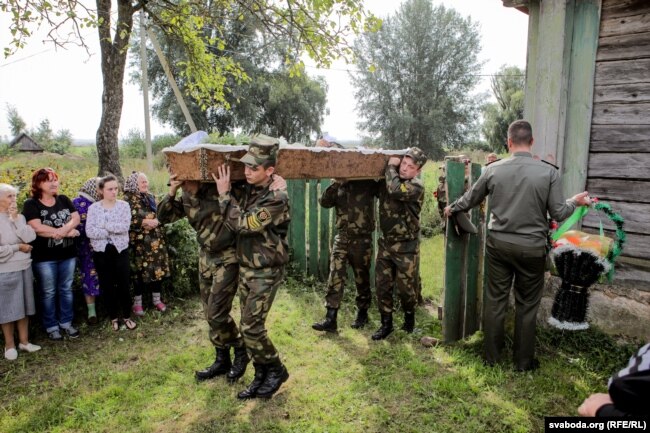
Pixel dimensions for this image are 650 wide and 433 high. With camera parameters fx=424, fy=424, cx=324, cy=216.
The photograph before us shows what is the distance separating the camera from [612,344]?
412cm

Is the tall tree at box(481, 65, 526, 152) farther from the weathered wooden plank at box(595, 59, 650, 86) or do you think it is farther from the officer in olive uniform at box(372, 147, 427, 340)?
the officer in olive uniform at box(372, 147, 427, 340)

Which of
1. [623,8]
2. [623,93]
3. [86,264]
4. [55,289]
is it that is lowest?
[55,289]

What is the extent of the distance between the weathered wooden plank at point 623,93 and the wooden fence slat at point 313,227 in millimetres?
3961

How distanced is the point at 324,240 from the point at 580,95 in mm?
3965

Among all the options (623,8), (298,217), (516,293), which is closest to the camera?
(516,293)

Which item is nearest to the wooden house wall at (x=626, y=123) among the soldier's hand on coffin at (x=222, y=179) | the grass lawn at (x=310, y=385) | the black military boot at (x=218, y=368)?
the grass lawn at (x=310, y=385)

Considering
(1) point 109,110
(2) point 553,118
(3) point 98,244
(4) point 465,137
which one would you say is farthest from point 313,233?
(4) point 465,137

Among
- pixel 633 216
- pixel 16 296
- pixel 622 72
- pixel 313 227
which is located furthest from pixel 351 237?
pixel 16 296

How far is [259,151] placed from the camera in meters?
3.27

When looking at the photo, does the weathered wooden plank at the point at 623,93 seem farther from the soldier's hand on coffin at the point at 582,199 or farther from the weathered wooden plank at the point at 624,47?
the soldier's hand on coffin at the point at 582,199

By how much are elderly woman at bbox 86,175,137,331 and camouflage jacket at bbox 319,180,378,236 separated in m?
2.64

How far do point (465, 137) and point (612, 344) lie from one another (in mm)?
39772

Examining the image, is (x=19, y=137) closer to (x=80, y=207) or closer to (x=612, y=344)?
(x=80, y=207)

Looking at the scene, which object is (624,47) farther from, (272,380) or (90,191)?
(90,191)
